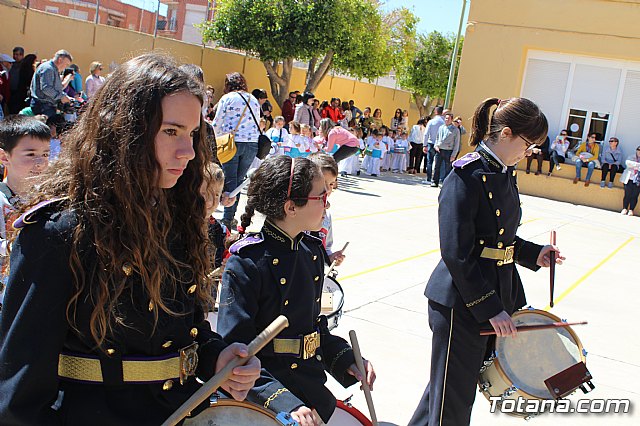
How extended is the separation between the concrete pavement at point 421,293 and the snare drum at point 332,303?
0.83 metres

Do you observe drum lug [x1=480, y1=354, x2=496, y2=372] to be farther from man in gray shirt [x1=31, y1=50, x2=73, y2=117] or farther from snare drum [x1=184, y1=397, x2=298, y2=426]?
man in gray shirt [x1=31, y1=50, x2=73, y2=117]

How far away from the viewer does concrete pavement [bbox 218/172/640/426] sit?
4855mm

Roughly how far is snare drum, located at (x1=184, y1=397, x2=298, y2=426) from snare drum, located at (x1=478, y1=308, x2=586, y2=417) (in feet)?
5.46

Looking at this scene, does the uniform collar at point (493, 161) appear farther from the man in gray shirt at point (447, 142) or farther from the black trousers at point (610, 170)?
the black trousers at point (610, 170)

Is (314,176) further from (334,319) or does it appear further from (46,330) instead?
(46,330)

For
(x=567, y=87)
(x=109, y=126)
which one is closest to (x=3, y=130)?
(x=109, y=126)

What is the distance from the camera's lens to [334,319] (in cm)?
383

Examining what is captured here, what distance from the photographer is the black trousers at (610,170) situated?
18.9m

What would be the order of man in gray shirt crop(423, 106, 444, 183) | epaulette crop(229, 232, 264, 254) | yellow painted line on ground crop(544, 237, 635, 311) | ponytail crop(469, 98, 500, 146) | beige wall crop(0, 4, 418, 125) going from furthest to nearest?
1. man in gray shirt crop(423, 106, 444, 183)
2. beige wall crop(0, 4, 418, 125)
3. yellow painted line on ground crop(544, 237, 635, 311)
4. ponytail crop(469, 98, 500, 146)
5. epaulette crop(229, 232, 264, 254)

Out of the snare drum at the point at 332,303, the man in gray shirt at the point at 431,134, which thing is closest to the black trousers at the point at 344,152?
the man in gray shirt at the point at 431,134

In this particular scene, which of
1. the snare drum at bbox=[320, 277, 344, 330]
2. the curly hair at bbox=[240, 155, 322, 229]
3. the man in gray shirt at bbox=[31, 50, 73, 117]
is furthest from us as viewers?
the man in gray shirt at bbox=[31, 50, 73, 117]

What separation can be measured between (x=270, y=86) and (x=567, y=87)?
11.3 meters

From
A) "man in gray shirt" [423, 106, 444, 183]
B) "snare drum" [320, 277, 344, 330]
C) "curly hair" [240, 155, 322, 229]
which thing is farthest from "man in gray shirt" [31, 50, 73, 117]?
"man in gray shirt" [423, 106, 444, 183]

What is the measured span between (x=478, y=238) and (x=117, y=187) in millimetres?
2179
